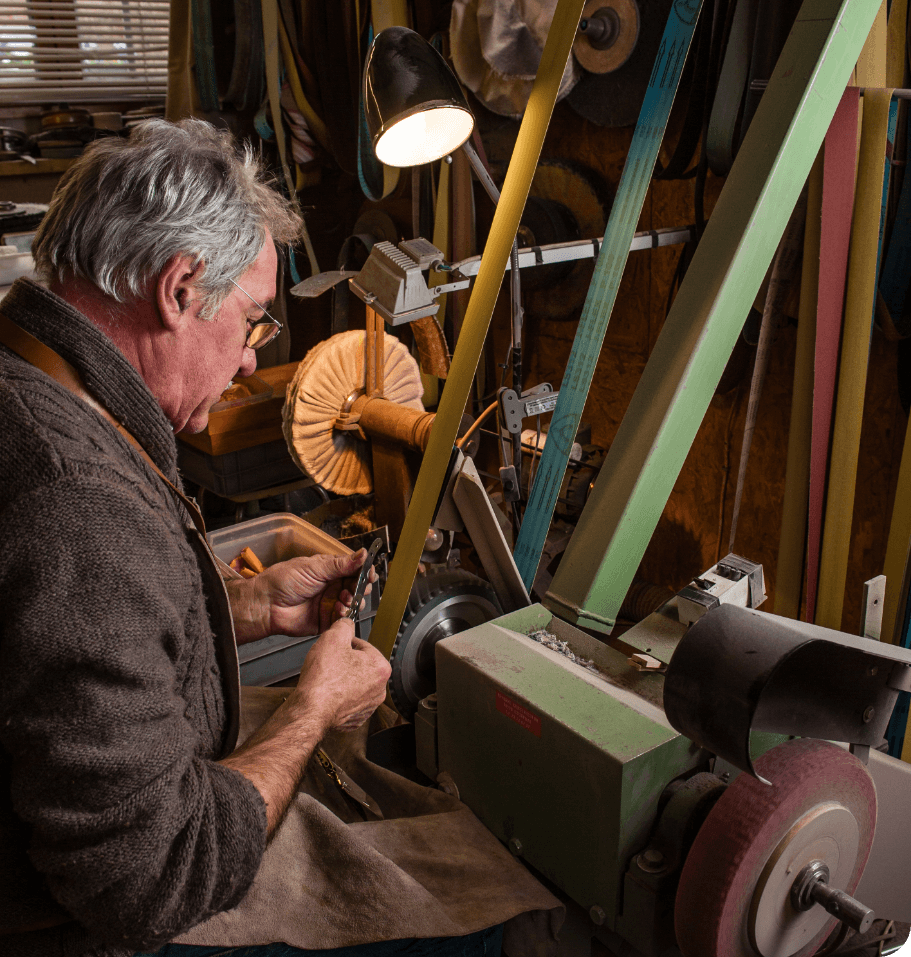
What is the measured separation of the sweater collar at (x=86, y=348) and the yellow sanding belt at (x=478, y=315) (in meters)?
0.76

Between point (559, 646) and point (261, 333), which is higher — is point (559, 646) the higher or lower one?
the lower one

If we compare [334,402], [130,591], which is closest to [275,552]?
[334,402]

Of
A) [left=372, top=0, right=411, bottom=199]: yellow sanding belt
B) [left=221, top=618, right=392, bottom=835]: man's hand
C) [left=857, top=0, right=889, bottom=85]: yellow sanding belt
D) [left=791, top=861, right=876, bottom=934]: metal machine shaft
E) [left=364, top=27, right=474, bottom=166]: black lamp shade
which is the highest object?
[left=372, top=0, right=411, bottom=199]: yellow sanding belt

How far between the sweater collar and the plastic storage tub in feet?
3.36

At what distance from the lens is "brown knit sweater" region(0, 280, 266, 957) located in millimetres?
824

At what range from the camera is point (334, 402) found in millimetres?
2486

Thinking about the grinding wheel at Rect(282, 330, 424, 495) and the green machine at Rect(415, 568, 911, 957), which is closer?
the green machine at Rect(415, 568, 911, 957)

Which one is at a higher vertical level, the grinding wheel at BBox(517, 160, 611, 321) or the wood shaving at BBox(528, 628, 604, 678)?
the grinding wheel at BBox(517, 160, 611, 321)

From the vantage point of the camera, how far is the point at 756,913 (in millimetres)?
1135

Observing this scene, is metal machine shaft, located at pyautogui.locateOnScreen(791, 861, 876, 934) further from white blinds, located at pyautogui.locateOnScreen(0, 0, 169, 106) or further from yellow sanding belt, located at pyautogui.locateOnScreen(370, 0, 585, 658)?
white blinds, located at pyautogui.locateOnScreen(0, 0, 169, 106)

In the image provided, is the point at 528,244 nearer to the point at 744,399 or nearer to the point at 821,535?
the point at 744,399

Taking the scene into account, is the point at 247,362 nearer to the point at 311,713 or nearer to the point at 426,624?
the point at 311,713

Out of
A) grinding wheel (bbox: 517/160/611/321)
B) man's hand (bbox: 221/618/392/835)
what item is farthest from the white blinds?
man's hand (bbox: 221/618/392/835)

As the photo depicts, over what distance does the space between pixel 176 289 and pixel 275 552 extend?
1.45m
